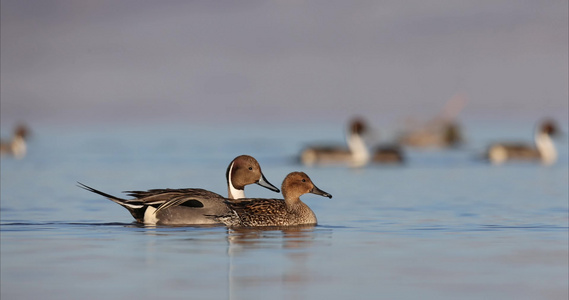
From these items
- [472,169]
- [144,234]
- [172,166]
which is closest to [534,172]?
[472,169]

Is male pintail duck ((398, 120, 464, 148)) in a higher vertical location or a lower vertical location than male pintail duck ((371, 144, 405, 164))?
higher

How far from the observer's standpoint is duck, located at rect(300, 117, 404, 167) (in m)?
30.2

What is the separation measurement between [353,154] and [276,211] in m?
18.4

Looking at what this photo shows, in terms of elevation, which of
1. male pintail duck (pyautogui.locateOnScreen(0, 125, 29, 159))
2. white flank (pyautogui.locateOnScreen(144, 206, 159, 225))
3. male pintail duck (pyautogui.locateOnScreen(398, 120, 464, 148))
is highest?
male pintail duck (pyautogui.locateOnScreen(398, 120, 464, 148))

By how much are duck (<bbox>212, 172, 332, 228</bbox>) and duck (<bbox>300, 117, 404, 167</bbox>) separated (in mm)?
16212

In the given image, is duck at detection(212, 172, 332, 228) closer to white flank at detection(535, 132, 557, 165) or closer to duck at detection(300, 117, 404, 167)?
duck at detection(300, 117, 404, 167)

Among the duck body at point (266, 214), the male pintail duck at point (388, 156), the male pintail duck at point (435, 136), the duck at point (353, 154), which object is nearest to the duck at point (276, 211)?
the duck body at point (266, 214)

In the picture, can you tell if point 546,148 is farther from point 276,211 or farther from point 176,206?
point 176,206

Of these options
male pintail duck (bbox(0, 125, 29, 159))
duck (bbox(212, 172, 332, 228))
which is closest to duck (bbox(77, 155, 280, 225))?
duck (bbox(212, 172, 332, 228))

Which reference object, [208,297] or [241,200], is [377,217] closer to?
[241,200]

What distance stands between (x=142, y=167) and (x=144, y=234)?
1548cm

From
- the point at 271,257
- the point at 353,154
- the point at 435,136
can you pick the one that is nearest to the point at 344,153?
the point at 353,154

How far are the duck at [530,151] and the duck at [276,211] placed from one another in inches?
701

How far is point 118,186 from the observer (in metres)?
21.2
